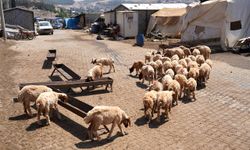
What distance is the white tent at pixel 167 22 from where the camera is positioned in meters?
33.2

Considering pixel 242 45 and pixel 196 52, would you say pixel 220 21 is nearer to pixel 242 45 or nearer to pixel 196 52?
pixel 242 45

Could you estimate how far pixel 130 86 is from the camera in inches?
583

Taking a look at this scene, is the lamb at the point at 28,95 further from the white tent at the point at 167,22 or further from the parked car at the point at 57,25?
the parked car at the point at 57,25

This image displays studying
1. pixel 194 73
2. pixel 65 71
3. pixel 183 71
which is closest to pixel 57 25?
pixel 65 71

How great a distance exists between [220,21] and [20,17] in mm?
24406

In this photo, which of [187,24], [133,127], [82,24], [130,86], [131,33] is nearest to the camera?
[133,127]

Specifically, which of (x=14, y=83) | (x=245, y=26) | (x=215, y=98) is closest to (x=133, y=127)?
(x=215, y=98)

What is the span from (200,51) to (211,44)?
6.38 meters

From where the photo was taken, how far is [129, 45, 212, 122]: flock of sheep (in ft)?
34.6

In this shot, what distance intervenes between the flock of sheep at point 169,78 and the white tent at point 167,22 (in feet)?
47.6

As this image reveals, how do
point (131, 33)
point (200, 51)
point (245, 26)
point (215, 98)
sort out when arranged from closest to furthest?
point (215, 98), point (200, 51), point (245, 26), point (131, 33)

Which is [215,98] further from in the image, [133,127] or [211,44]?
[211,44]

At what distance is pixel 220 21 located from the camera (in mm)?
24672

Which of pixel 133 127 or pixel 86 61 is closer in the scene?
pixel 133 127
